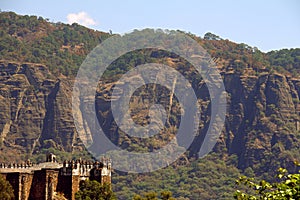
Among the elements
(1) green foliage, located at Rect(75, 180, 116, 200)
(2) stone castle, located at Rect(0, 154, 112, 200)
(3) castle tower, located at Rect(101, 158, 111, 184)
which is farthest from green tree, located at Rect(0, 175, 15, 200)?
(3) castle tower, located at Rect(101, 158, 111, 184)

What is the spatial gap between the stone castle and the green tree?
2376 mm

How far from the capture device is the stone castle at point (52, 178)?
102 meters

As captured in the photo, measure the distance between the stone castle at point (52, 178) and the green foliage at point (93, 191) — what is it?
Result: 3.28 ft

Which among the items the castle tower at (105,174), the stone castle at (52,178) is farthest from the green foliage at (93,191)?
the castle tower at (105,174)

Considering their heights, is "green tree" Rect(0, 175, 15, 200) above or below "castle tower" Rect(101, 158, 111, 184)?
below

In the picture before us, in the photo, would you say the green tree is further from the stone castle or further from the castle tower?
the castle tower

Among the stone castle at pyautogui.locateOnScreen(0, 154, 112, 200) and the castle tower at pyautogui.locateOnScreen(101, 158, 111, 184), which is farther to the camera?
the castle tower at pyautogui.locateOnScreen(101, 158, 111, 184)

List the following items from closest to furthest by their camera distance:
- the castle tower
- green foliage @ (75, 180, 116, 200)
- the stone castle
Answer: the stone castle → green foliage @ (75, 180, 116, 200) → the castle tower

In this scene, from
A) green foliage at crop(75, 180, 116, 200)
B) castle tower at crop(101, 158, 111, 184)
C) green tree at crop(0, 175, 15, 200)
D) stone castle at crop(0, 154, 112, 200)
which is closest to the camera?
green tree at crop(0, 175, 15, 200)

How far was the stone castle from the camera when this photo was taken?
102 meters

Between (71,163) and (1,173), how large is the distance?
8515mm

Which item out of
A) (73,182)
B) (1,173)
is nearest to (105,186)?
(73,182)

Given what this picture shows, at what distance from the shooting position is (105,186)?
348 ft

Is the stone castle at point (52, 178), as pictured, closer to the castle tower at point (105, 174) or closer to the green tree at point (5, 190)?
the castle tower at point (105, 174)
